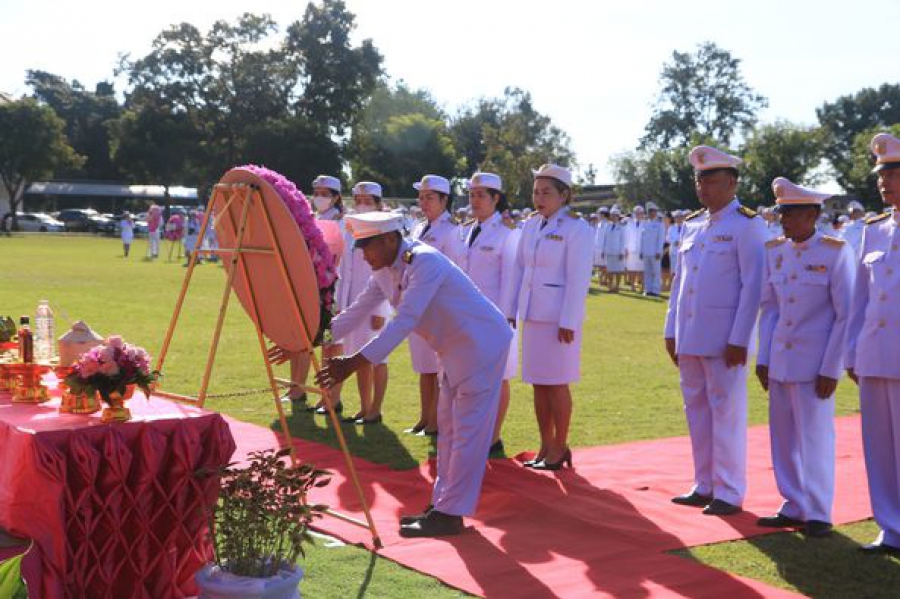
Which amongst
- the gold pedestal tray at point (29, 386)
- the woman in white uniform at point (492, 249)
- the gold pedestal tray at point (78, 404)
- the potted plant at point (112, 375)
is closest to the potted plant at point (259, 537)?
the potted plant at point (112, 375)

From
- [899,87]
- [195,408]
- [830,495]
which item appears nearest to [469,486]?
[195,408]

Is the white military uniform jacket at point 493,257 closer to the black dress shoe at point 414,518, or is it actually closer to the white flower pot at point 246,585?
the black dress shoe at point 414,518

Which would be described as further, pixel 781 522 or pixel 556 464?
pixel 556 464

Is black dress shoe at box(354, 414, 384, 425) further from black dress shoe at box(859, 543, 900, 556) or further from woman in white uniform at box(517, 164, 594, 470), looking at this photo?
black dress shoe at box(859, 543, 900, 556)

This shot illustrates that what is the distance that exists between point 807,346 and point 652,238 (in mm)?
22466

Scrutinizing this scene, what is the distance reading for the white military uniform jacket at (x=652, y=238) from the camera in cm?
2830

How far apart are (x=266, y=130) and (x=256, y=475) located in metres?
60.4

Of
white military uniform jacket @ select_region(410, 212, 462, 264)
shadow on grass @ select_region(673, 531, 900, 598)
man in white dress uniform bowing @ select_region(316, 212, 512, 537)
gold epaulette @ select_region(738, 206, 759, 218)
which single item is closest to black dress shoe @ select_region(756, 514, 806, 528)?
shadow on grass @ select_region(673, 531, 900, 598)

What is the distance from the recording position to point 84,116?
291 ft

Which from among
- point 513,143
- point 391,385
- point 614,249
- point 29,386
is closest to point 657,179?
point 513,143

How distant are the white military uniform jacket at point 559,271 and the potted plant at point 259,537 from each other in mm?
3873

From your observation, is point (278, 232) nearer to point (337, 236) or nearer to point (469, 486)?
point (337, 236)

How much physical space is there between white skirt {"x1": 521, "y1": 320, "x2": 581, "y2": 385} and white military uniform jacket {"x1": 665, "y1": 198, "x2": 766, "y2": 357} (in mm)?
1109

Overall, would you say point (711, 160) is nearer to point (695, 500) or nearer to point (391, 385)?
point (695, 500)
